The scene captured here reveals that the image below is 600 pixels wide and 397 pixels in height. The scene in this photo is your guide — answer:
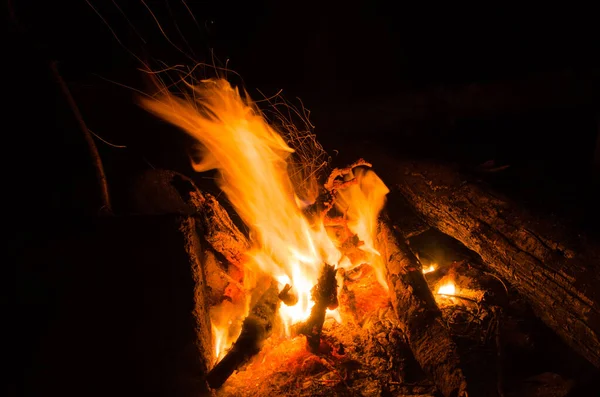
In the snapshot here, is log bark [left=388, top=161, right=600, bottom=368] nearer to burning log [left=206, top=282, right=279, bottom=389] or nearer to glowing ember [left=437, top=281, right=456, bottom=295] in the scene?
glowing ember [left=437, top=281, right=456, bottom=295]

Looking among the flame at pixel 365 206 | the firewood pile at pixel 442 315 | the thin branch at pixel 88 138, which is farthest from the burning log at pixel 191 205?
the flame at pixel 365 206

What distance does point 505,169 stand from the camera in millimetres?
3594

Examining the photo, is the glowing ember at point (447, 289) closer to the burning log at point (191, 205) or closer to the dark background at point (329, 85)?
the dark background at point (329, 85)

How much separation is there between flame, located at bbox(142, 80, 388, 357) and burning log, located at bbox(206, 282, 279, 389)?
0.26m

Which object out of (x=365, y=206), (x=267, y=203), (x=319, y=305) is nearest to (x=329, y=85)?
(x=365, y=206)

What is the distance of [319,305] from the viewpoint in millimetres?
3283

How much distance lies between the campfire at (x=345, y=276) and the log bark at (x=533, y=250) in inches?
0.5

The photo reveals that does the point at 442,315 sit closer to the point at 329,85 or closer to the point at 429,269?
the point at 429,269

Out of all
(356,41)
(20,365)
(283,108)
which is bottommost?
(20,365)

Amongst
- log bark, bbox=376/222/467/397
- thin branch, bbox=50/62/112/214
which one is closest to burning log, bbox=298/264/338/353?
log bark, bbox=376/222/467/397

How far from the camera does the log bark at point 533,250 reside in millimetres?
2414

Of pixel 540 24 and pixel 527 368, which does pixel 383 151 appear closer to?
pixel 527 368

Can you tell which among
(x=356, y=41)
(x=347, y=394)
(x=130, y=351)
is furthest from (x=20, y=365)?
(x=356, y=41)

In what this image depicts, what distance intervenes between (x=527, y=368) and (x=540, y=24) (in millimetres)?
5763
